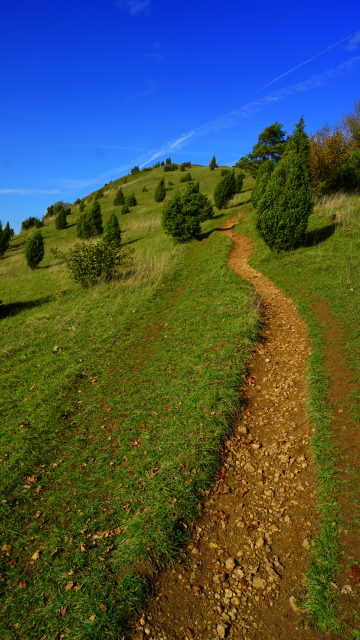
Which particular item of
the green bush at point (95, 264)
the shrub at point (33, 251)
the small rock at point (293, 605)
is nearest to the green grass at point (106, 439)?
the small rock at point (293, 605)

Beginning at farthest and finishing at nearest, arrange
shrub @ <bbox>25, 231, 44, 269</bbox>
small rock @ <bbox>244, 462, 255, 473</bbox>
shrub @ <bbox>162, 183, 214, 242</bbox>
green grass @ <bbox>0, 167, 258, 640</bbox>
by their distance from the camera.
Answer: shrub @ <bbox>25, 231, 44, 269</bbox> < shrub @ <bbox>162, 183, 214, 242</bbox> < small rock @ <bbox>244, 462, 255, 473</bbox> < green grass @ <bbox>0, 167, 258, 640</bbox>

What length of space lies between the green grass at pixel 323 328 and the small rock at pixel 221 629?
2.95 ft

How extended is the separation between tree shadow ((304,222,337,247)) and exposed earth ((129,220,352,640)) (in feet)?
37.0

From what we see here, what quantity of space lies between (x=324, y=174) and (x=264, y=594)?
28773 mm

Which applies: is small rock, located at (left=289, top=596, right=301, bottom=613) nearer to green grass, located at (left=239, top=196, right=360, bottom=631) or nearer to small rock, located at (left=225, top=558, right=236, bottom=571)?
green grass, located at (left=239, top=196, right=360, bottom=631)

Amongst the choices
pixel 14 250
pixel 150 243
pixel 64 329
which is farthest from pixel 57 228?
pixel 64 329

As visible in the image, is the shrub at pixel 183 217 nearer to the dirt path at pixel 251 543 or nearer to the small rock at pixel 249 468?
the dirt path at pixel 251 543

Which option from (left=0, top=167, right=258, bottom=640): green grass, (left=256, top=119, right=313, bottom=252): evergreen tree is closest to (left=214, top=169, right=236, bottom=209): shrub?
(left=256, top=119, right=313, bottom=252): evergreen tree

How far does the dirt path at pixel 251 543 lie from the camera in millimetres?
3488

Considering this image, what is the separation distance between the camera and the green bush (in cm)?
1619

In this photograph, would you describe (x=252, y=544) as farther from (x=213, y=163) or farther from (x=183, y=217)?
(x=213, y=163)

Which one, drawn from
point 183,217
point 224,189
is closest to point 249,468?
point 183,217

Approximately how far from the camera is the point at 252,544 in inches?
167

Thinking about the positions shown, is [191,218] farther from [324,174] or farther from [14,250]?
[14,250]
